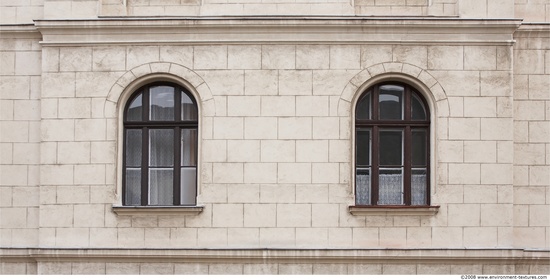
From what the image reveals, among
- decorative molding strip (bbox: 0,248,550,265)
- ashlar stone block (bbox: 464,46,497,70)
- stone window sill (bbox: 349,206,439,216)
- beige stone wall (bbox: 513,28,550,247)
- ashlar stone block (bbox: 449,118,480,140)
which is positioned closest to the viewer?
decorative molding strip (bbox: 0,248,550,265)

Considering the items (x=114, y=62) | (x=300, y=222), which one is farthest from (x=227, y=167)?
(x=114, y=62)

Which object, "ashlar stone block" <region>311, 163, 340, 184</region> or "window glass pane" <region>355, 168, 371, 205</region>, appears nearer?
"ashlar stone block" <region>311, 163, 340, 184</region>

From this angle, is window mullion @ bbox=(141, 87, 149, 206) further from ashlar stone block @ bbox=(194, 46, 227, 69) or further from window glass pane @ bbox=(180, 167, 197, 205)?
ashlar stone block @ bbox=(194, 46, 227, 69)

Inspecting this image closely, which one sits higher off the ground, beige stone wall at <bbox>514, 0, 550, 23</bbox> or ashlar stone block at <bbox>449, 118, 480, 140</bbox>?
beige stone wall at <bbox>514, 0, 550, 23</bbox>

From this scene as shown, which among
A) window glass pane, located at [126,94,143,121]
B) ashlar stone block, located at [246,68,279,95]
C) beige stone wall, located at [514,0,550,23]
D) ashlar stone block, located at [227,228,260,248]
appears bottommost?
ashlar stone block, located at [227,228,260,248]

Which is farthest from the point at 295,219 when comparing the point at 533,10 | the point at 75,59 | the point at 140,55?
the point at 533,10

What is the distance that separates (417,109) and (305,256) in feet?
10.6

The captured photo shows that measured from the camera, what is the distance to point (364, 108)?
1862 centimetres

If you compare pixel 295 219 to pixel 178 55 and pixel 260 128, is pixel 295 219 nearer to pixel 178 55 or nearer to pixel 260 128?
pixel 260 128

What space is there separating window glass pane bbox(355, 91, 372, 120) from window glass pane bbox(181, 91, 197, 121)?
9.32 feet

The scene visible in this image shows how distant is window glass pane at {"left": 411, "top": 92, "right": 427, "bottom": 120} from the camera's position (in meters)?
18.6

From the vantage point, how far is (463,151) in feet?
59.9

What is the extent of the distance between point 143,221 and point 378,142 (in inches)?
168

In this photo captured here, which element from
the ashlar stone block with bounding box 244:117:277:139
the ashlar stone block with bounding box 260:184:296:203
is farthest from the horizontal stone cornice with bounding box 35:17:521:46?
the ashlar stone block with bounding box 260:184:296:203
